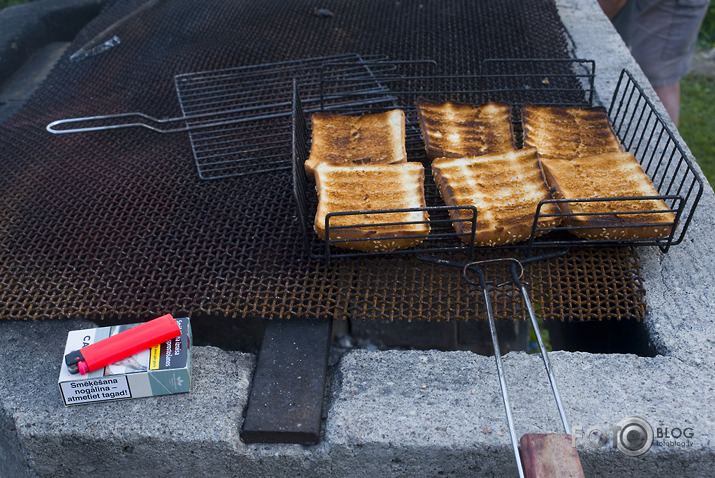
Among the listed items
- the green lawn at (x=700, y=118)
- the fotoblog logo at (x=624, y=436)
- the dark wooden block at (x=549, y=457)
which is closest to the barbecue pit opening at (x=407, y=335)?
the fotoblog logo at (x=624, y=436)

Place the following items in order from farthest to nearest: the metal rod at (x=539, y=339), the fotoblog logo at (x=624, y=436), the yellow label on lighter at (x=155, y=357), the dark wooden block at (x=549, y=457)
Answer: the yellow label on lighter at (x=155, y=357), the fotoblog logo at (x=624, y=436), the metal rod at (x=539, y=339), the dark wooden block at (x=549, y=457)

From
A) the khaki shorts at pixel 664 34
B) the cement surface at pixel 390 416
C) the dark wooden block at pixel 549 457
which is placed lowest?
the khaki shorts at pixel 664 34

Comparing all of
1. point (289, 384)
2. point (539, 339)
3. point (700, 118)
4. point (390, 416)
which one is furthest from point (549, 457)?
point (700, 118)

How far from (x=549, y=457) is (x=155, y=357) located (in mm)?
1354

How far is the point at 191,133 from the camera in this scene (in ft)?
12.0

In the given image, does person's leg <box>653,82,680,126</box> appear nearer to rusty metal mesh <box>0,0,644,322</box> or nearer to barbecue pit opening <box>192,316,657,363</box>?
rusty metal mesh <box>0,0,644,322</box>

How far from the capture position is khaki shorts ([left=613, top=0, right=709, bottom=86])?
501 cm

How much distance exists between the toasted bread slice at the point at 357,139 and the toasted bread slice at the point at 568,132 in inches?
26.0

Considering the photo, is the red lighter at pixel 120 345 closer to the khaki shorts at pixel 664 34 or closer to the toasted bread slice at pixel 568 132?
the toasted bread slice at pixel 568 132

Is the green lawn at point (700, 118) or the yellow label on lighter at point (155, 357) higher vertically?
the yellow label on lighter at point (155, 357)

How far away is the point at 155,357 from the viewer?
7.11 feet

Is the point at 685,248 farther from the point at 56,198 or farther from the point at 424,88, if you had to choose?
the point at 56,198

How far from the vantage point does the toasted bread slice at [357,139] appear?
3051 mm

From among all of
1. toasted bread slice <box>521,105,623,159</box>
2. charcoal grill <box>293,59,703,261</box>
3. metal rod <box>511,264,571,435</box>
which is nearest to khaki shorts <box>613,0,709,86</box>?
charcoal grill <box>293,59,703,261</box>
